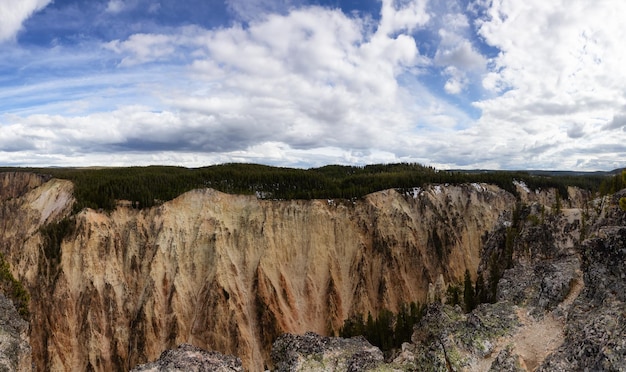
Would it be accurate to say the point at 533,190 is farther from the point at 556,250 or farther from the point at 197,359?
the point at 197,359

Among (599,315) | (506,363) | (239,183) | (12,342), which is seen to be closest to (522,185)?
(239,183)

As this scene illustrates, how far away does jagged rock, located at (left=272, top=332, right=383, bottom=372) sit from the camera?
19.9 meters

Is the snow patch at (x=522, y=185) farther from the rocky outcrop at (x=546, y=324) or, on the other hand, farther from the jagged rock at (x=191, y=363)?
the jagged rock at (x=191, y=363)

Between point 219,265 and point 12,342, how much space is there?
73.2 ft

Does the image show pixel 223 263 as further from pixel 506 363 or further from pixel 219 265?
pixel 506 363

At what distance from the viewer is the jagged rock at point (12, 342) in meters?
27.3

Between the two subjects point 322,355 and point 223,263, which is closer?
point 322,355

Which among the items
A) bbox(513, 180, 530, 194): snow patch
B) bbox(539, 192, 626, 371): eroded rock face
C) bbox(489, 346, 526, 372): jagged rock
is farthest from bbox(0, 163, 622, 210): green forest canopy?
bbox(489, 346, 526, 372): jagged rock

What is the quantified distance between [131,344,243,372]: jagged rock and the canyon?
2355 centimetres

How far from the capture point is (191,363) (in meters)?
19.2

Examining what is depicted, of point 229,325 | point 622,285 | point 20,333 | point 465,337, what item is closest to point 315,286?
point 229,325

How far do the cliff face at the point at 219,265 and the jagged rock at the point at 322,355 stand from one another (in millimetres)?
24250

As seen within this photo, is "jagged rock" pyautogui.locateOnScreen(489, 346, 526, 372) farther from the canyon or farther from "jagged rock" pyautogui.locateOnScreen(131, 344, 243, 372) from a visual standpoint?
the canyon

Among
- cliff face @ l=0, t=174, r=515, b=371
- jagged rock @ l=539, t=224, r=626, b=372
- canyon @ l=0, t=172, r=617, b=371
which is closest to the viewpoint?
jagged rock @ l=539, t=224, r=626, b=372
